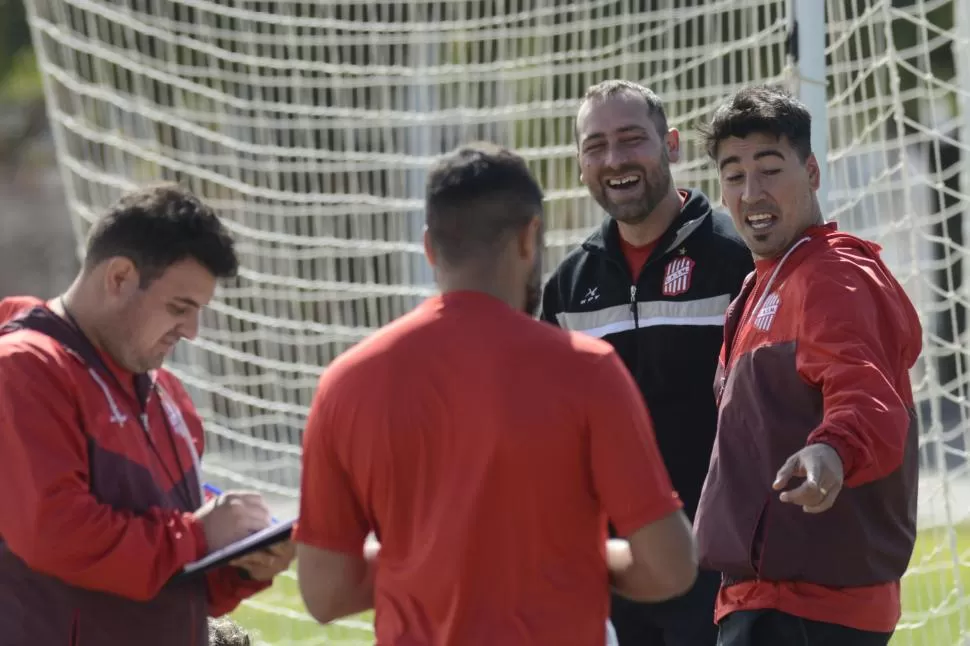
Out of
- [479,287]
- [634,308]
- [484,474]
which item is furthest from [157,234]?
[634,308]

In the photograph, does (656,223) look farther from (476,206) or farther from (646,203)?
(476,206)

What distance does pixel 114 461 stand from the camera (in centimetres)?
284

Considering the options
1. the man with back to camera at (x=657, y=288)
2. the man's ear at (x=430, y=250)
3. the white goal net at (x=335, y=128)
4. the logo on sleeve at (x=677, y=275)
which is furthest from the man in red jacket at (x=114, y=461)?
the white goal net at (x=335, y=128)

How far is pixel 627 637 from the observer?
385 cm

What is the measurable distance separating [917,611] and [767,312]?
3.56 metres

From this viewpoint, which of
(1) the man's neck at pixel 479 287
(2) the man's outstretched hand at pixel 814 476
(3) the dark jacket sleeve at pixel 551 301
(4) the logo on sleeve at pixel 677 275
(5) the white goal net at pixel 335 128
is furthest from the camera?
(5) the white goal net at pixel 335 128

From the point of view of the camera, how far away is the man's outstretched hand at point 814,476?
8.57 feet

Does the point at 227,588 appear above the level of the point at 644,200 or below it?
below

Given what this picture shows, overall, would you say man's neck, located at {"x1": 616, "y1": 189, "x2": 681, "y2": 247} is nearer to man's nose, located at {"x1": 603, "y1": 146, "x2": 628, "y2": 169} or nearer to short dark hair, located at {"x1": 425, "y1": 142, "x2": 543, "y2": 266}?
man's nose, located at {"x1": 603, "y1": 146, "x2": 628, "y2": 169}

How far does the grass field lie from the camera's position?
5691 millimetres

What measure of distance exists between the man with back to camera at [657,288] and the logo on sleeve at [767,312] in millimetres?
649

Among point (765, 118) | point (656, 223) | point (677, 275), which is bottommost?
point (677, 275)

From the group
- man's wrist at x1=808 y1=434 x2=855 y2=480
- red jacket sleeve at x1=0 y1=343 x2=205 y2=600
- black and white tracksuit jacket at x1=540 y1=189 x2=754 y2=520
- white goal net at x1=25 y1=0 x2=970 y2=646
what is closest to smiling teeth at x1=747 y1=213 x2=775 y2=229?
black and white tracksuit jacket at x1=540 y1=189 x2=754 y2=520

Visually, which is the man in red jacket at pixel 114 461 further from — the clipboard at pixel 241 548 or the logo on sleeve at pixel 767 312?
the logo on sleeve at pixel 767 312
